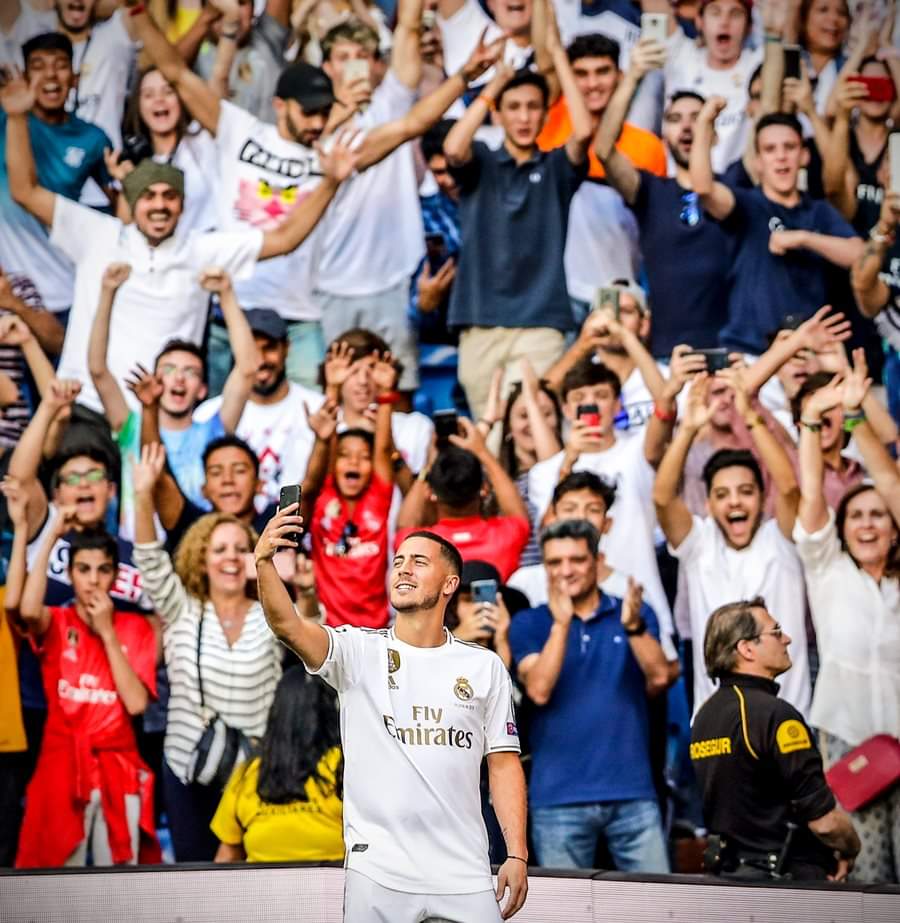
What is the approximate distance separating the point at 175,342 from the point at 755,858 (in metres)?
4.55

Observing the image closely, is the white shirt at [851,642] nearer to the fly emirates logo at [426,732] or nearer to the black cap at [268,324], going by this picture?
the black cap at [268,324]

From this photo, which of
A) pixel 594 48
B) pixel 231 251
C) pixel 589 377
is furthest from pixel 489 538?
pixel 594 48

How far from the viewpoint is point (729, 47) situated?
27.9 feet

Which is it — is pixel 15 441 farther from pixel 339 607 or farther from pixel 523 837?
pixel 523 837

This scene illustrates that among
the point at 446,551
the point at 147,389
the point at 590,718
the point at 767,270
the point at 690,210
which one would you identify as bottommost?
the point at 590,718

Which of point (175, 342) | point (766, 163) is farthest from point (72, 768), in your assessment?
point (766, 163)

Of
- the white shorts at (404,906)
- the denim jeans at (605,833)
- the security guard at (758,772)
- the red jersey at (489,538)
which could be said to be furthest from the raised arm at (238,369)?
the white shorts at (404,906)

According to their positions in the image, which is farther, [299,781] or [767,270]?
[767,270]

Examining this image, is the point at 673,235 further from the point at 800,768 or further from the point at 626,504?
the point at 800,768

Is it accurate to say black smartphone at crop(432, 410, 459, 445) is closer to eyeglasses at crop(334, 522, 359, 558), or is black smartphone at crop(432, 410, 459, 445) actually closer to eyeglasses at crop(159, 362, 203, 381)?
eyeglasses at crop(334, 522, 359, 558)

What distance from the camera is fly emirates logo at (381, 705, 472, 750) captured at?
13.1 feet

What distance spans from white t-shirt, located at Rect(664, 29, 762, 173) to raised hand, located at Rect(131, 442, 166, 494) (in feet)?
11.1

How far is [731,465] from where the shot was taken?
24.1 ft

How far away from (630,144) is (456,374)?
1.58 meters
